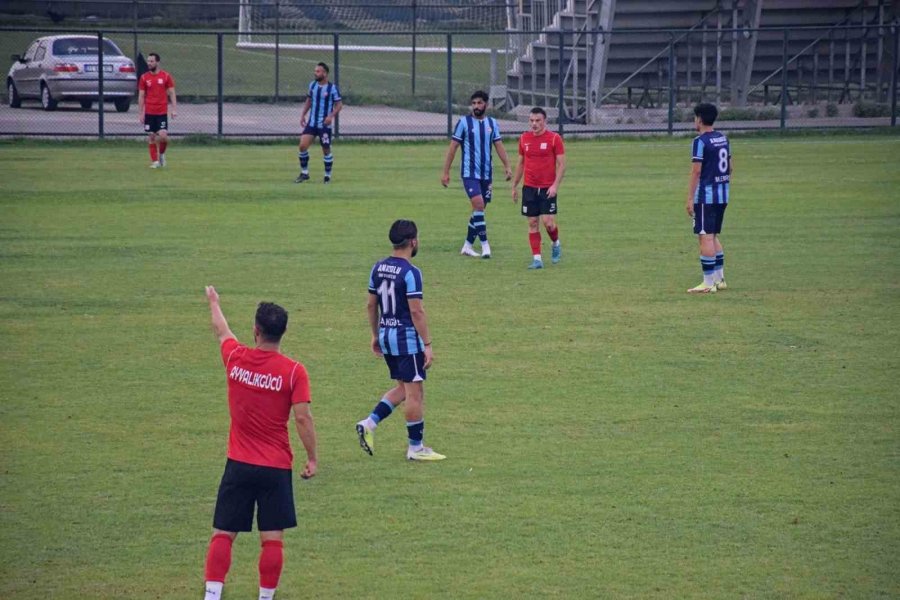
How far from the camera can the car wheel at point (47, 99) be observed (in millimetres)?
36309

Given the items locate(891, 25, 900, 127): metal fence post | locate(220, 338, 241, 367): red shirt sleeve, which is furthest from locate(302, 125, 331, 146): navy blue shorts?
locate(220, 338, 241, 367): red shirt sleeve

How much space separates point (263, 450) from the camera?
683 cm

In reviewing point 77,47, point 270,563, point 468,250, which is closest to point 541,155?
point 468,250

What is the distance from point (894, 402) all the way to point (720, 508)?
3290 millimetres

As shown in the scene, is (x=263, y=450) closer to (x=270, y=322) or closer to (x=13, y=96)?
(x=270, y=322)

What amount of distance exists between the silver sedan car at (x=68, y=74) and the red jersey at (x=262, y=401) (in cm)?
3081

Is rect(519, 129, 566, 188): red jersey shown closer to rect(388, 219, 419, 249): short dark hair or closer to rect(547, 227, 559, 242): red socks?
rect(547, 227, 559, 242): red socks

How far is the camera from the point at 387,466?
9422 mm

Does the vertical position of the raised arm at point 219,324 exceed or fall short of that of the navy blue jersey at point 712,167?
it falls short

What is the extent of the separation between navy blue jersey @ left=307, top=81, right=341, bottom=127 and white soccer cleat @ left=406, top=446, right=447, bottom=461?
639 inches

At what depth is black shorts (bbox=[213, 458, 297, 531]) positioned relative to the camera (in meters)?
6.79

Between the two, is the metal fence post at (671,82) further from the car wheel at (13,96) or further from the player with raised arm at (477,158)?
the car wheel at (13,96)

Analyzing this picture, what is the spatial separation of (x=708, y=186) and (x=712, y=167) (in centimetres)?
24

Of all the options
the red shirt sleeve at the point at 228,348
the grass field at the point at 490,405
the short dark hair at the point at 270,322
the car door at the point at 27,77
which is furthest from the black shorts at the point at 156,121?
the short dark hair at the point at 270,322
